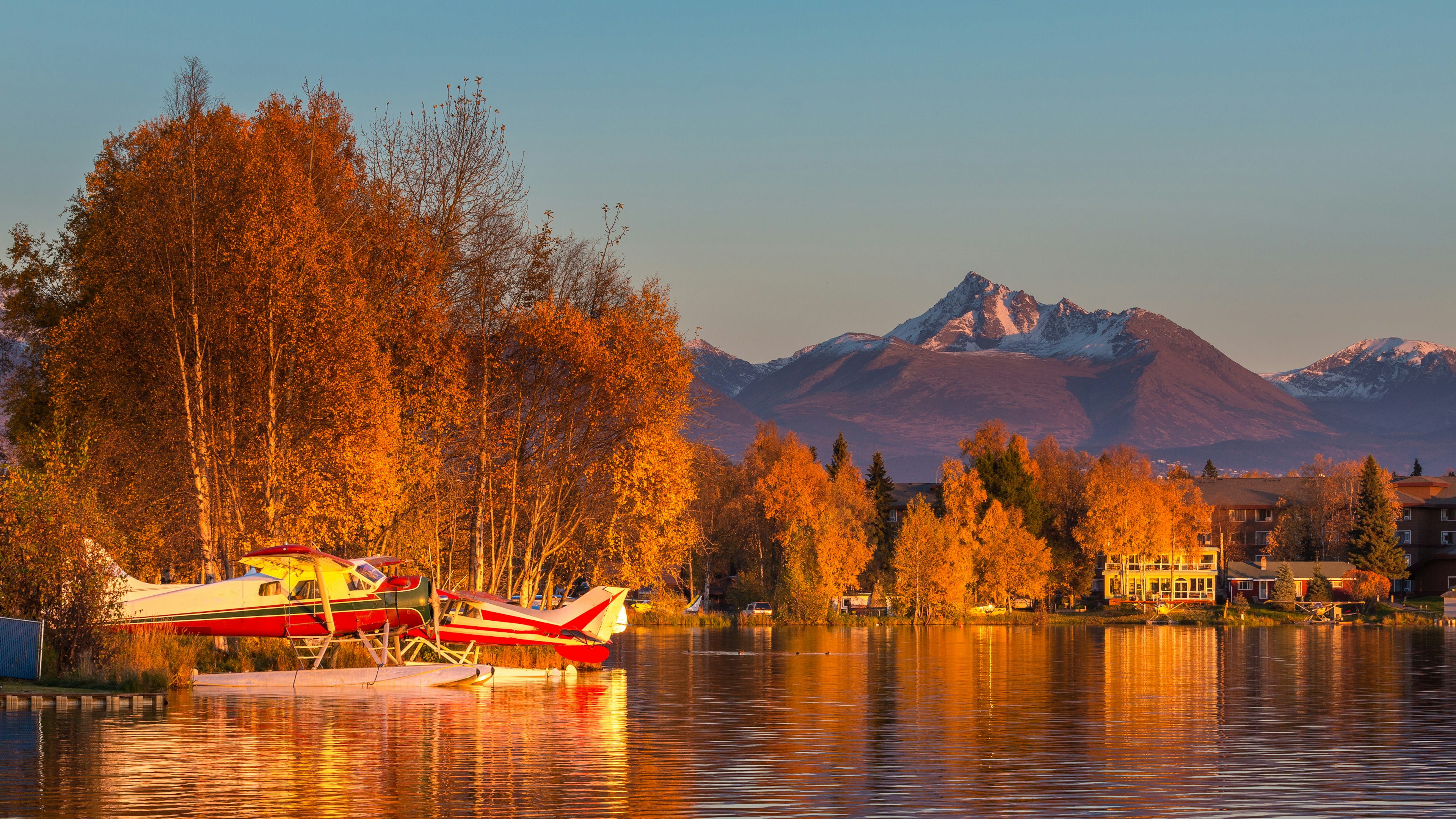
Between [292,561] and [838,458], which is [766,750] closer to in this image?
[292,561]

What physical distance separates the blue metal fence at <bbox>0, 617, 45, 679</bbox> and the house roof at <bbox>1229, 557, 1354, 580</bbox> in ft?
367

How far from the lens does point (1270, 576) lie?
12525cm

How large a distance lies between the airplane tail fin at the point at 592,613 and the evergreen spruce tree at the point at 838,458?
77800 mm

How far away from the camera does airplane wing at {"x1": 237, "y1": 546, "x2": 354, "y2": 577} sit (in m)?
31.9

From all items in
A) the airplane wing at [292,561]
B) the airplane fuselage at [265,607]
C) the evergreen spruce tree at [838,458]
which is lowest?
the airplane fuselage at [265,607]

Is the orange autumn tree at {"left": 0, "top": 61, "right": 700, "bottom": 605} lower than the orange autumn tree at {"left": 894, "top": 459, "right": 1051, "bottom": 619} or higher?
higher

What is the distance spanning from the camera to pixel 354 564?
35031 millimetres

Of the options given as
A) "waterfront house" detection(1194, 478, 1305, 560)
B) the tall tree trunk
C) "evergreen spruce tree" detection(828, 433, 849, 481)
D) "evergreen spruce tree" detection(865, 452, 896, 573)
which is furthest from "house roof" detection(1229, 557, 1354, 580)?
the tall tree trunk

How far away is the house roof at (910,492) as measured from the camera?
15850cm

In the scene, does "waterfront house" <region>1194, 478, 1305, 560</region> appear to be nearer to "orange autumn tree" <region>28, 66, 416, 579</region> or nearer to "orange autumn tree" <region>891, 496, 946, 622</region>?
"orange autumn tree" <region>891, 496, 946, 622</region>

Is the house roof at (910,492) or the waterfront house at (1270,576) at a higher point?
the house roof at (910,492)

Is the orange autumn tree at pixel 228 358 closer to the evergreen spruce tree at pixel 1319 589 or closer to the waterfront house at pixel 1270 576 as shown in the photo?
the evergreen spruce tree at pixel 1319 589

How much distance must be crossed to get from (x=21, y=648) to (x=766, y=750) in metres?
17.5

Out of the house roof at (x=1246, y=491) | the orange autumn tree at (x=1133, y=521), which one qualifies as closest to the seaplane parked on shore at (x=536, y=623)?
the orange autumn tree at (x=1133, y=521)
